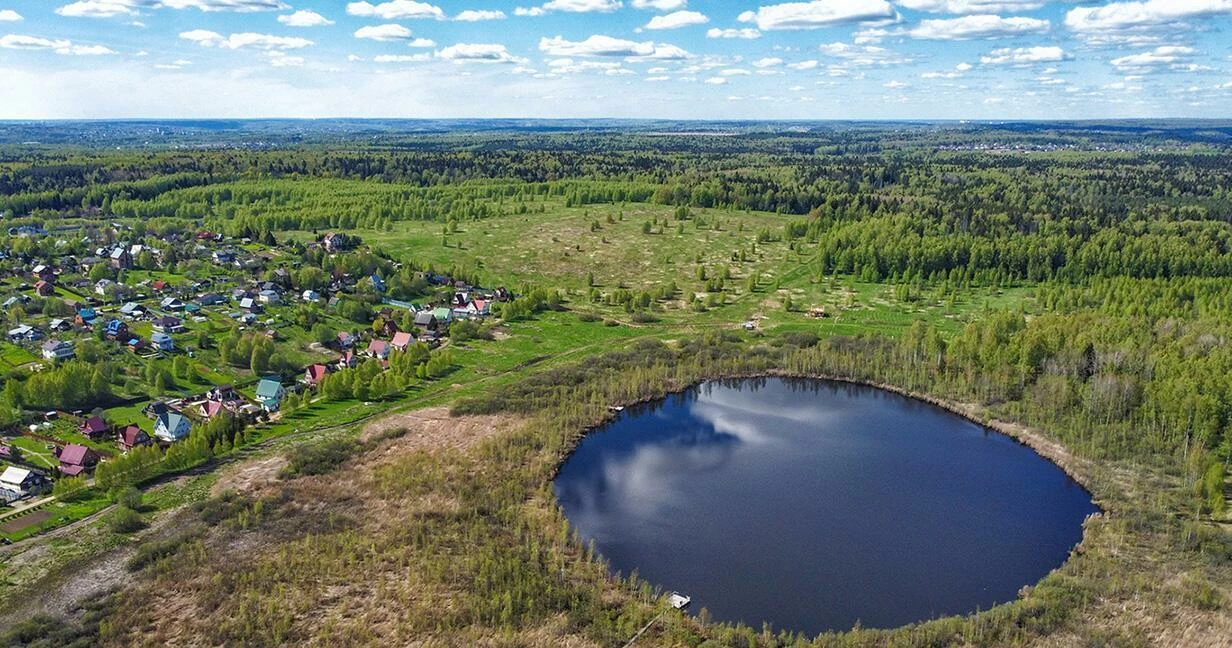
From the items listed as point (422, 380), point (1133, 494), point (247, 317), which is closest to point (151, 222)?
point (247, 317)

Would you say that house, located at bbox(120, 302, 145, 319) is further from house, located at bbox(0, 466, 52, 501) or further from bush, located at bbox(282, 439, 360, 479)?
bush, located at bbox(282, 439, 360, 479)

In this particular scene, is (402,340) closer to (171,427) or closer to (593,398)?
(593,398)

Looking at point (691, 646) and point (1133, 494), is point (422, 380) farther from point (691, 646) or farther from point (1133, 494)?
point (1133, 494)

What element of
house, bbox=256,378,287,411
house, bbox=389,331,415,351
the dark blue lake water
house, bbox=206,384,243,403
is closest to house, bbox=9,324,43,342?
house, bbox=206,384,243,403

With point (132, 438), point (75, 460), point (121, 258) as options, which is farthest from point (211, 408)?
point (121, 258)

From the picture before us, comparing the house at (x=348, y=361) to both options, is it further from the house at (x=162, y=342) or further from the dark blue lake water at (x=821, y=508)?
Answer: the dark blue lake water at (x=821, y=508)

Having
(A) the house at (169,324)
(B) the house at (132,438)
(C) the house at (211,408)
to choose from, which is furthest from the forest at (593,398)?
(A) the house at (169,324)
